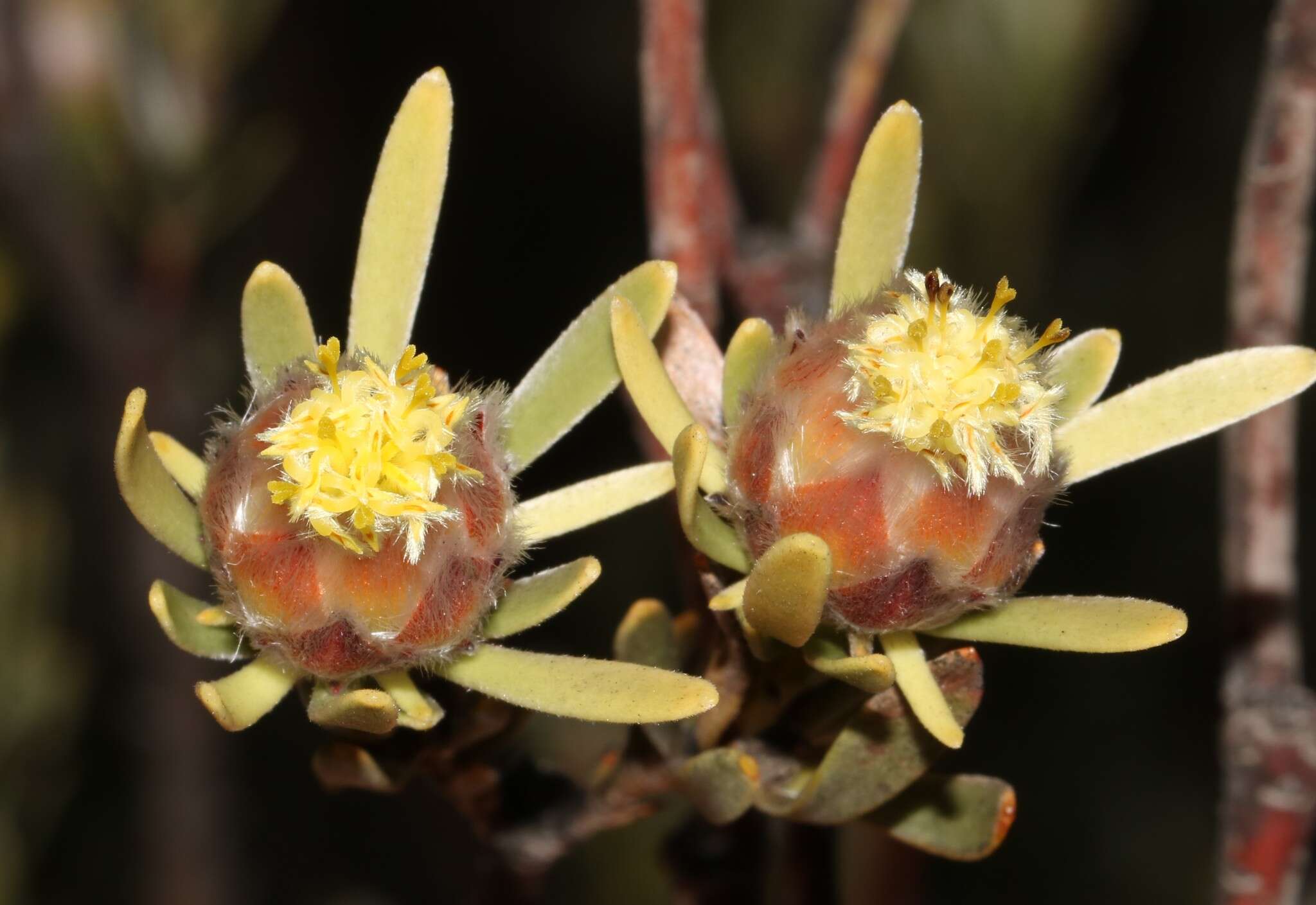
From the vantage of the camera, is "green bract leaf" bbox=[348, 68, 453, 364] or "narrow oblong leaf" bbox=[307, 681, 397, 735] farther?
"green bract leaf" bbox=[348, 68, 453, 364]

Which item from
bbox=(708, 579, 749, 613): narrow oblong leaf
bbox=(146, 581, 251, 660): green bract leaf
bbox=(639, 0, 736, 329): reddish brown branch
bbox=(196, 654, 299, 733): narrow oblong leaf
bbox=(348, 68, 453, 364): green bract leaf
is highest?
bbox=(639, 0, 736, 329): reddish brown branch

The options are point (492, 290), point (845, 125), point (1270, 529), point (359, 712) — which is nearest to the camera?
point (359, 712)

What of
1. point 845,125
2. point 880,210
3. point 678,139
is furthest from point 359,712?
point 845,125

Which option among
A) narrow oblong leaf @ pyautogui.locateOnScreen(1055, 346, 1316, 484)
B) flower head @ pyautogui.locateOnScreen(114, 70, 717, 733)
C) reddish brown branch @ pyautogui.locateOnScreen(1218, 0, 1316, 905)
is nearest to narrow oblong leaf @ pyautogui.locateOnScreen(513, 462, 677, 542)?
flower head @ pyautogui.locateOnScreen(114, 70, 717, 733)

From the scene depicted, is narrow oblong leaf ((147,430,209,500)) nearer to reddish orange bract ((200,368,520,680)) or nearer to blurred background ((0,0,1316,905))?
reddish orange bract ((200,368,520,680))

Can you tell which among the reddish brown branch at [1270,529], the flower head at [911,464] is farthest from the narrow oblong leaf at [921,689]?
the reddish brown branch at [1270,529]

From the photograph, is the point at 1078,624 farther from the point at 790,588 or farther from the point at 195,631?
the point at 195,631
